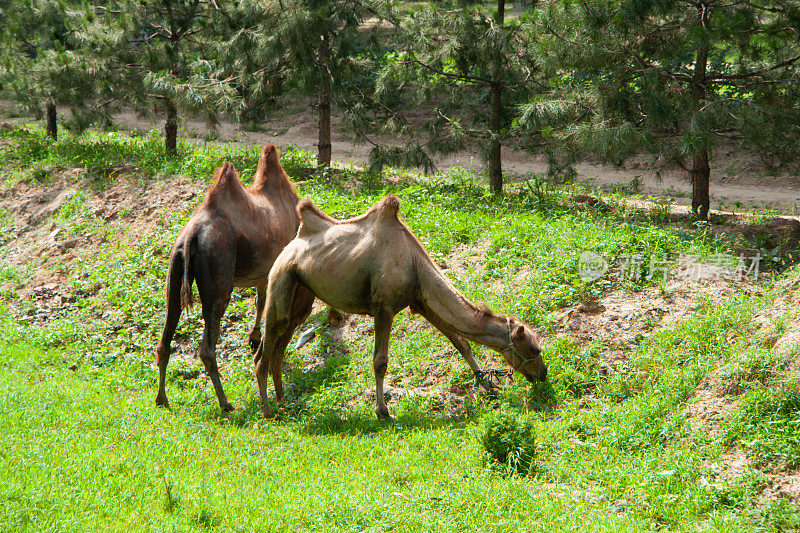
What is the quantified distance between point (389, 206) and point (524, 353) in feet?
6.76

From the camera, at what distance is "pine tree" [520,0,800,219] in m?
10.6

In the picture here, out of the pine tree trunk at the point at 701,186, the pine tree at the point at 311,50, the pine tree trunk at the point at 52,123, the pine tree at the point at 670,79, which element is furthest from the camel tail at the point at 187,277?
the pine tree trunk at the point at 52,123

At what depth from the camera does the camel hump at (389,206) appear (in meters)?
7.82

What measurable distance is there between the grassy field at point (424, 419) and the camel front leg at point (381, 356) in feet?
0.68

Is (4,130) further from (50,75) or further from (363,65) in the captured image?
(363,65)

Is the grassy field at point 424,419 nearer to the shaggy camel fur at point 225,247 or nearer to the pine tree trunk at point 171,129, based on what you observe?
the shaggy camel fur at point 225,247

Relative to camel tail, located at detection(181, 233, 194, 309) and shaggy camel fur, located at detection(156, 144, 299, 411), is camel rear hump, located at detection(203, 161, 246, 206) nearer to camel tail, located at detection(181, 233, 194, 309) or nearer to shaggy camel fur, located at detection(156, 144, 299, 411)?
shaggy camel fur, located at detection(156, 144, 299, 411)

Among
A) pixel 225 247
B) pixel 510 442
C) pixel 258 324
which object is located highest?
pixel 225 247

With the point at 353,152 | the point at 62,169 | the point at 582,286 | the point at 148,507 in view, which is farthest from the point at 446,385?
the point at 353,152

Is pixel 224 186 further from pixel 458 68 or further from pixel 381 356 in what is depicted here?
pixel 458 68

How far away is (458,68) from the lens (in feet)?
47.0

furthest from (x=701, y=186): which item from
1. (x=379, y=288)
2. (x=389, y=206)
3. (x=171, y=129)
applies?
(x=171, y=129)

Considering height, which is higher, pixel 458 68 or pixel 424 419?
pixel 458 68

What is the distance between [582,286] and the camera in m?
9.15
